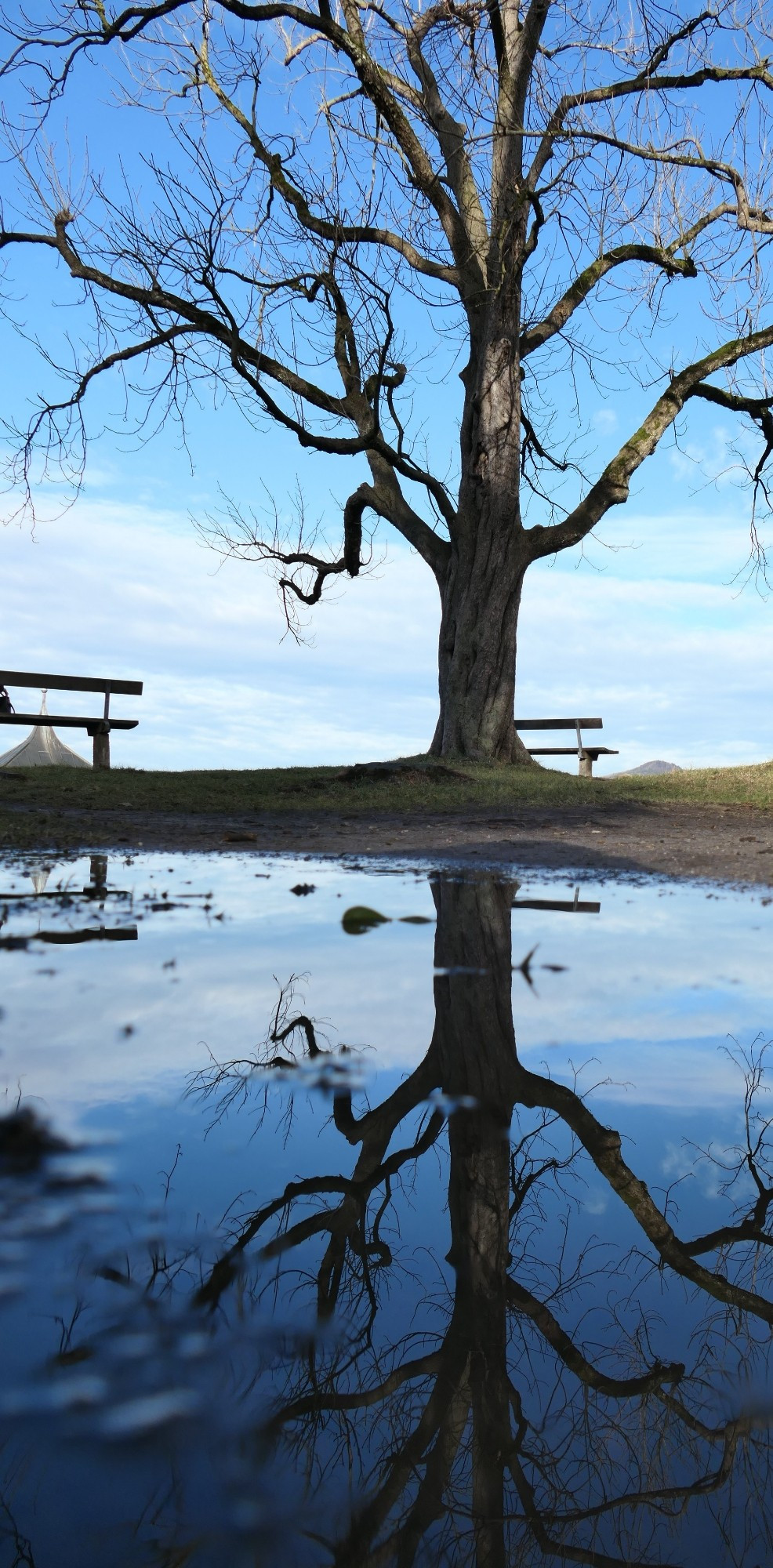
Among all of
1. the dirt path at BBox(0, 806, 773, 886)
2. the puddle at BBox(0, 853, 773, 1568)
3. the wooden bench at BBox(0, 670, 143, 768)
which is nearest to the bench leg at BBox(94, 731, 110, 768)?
the wooden bench at BBox(0, 670, 143, 768)

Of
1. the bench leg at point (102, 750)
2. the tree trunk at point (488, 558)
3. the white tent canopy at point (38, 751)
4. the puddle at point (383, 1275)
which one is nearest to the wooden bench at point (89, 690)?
the bench leg at point (102, 750)

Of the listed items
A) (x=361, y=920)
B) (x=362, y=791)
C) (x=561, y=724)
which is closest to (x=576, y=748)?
(x=561, y=724)

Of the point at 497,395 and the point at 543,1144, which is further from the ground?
the point at 497,395

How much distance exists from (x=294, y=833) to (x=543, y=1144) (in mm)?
5896

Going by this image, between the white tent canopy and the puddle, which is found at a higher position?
the white tent canopy

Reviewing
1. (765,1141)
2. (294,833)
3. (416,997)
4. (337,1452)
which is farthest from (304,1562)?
(294,833)

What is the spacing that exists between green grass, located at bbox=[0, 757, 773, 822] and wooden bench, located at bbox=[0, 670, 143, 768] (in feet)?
2.67

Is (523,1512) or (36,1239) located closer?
(523,1512)

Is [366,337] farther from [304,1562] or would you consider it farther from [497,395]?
[304,1562]

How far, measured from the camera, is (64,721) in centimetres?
1485

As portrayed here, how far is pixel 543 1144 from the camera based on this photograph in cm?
200

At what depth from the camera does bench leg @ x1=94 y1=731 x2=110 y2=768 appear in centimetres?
1548

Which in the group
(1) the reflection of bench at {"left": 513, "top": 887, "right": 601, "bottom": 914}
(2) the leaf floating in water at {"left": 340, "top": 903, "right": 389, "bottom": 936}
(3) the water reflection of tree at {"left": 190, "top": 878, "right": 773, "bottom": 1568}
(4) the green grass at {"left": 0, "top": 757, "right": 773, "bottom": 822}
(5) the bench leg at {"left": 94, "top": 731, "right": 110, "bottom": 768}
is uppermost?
(5) the bench leg at {"left": 94, "top": 731, "right": 110, "bottom": 768}

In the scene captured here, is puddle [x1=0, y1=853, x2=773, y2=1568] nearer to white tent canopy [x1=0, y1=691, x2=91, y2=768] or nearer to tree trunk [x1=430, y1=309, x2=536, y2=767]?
tree trunk [x1=430, y1=309, x2=536, y2=767]
